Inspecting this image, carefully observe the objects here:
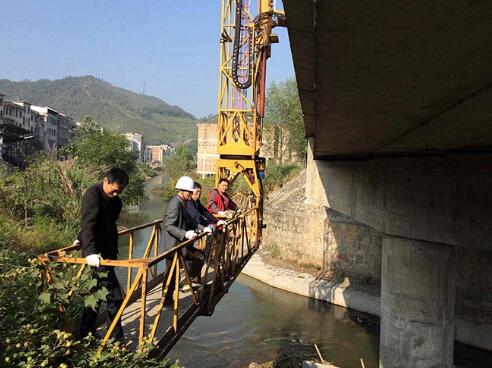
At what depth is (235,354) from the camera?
36.3 feet

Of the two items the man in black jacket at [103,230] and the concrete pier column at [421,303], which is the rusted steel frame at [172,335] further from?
the concrete pier column at [421,303]

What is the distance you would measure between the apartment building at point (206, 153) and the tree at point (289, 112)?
2720cm

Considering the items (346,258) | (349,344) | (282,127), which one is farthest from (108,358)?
(282,127)

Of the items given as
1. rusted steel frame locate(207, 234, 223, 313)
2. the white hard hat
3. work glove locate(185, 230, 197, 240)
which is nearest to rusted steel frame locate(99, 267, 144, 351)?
work glove locate(185, 230, 197, 240)

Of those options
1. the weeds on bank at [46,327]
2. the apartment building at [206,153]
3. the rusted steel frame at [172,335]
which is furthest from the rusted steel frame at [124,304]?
the apartment building at [206,153]

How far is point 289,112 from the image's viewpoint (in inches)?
1262

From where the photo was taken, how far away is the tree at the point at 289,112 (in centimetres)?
3119

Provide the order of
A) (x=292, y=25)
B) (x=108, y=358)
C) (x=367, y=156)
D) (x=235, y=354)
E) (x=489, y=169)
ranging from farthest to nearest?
(x=235, y=354)
(x=367, y=156)
(x=489, y=169)
(x=108, y=358)
(x=292, y=25)

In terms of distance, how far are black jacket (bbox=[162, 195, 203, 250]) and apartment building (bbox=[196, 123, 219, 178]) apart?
178 ft

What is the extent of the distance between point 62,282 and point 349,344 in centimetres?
1028

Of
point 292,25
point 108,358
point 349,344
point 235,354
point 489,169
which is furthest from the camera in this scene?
point 349,344

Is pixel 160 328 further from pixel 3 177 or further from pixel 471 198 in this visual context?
pixel 3 177

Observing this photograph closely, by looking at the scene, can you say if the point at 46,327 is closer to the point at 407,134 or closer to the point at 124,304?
the point at 124,304

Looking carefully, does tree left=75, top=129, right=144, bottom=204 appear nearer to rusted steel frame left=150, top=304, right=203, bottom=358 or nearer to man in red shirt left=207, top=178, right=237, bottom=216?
man in red shirt left=207, top=178, right=237, bottom=216
